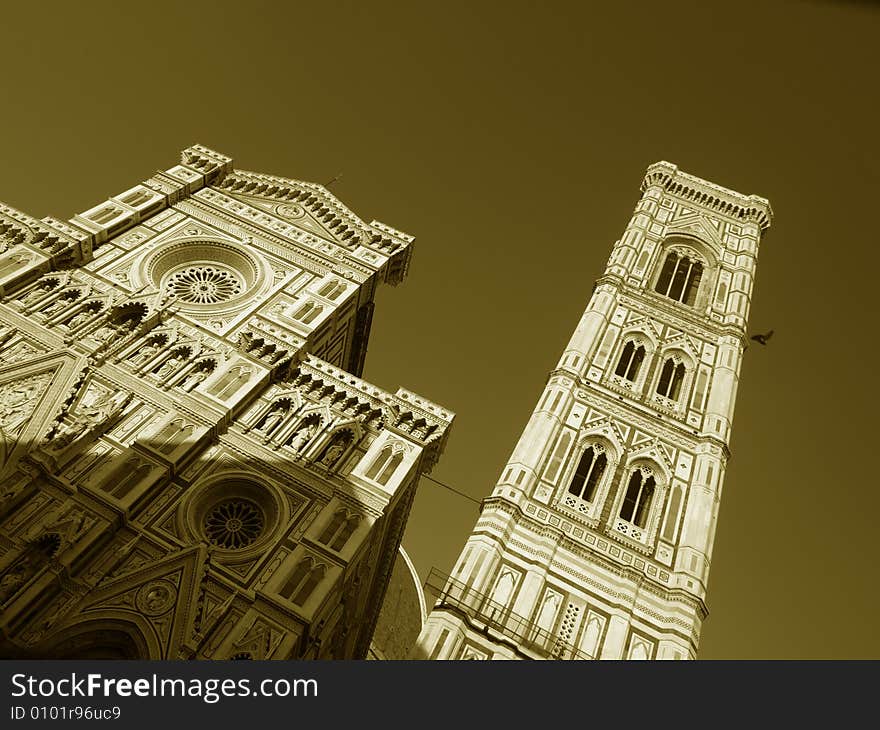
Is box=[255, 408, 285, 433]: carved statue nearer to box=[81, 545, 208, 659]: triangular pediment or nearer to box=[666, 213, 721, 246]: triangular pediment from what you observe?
box=[81, 545, 208, 659]: triangular pediment

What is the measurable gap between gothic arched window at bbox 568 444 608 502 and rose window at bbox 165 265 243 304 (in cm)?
1209

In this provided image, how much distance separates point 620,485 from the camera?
2227 cm

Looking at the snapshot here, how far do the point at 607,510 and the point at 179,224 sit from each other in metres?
16.7

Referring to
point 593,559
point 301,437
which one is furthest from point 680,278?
point 301,437

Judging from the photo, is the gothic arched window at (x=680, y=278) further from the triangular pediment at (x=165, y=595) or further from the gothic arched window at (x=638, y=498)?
the triangular pediment at (x=165, y=595)

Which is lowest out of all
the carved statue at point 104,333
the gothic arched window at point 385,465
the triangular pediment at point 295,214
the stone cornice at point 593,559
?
the carved statue at point 104,333

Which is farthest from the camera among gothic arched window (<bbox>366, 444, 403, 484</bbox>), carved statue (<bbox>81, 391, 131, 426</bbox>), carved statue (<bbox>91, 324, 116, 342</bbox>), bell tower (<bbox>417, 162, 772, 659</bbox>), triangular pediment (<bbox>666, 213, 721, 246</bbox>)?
triangular pediment (<bbox>666, 213, 721, 246</bbox>)

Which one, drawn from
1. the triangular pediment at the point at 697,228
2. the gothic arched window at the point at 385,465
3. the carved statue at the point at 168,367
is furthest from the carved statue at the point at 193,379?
the triangular pediment at the point at 697,228

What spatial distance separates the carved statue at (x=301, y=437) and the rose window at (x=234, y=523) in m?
1.82

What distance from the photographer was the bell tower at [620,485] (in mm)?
18297

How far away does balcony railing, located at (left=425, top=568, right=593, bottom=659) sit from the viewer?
17.6 meters

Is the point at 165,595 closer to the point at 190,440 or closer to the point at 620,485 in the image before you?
the point at 190,440

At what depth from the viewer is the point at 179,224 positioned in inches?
981

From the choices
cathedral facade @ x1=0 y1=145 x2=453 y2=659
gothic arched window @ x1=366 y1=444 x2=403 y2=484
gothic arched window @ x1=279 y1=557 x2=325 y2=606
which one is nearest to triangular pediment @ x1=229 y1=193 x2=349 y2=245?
A: cathedral facade @ x1=0 y1=145 x2=453 y2=659
